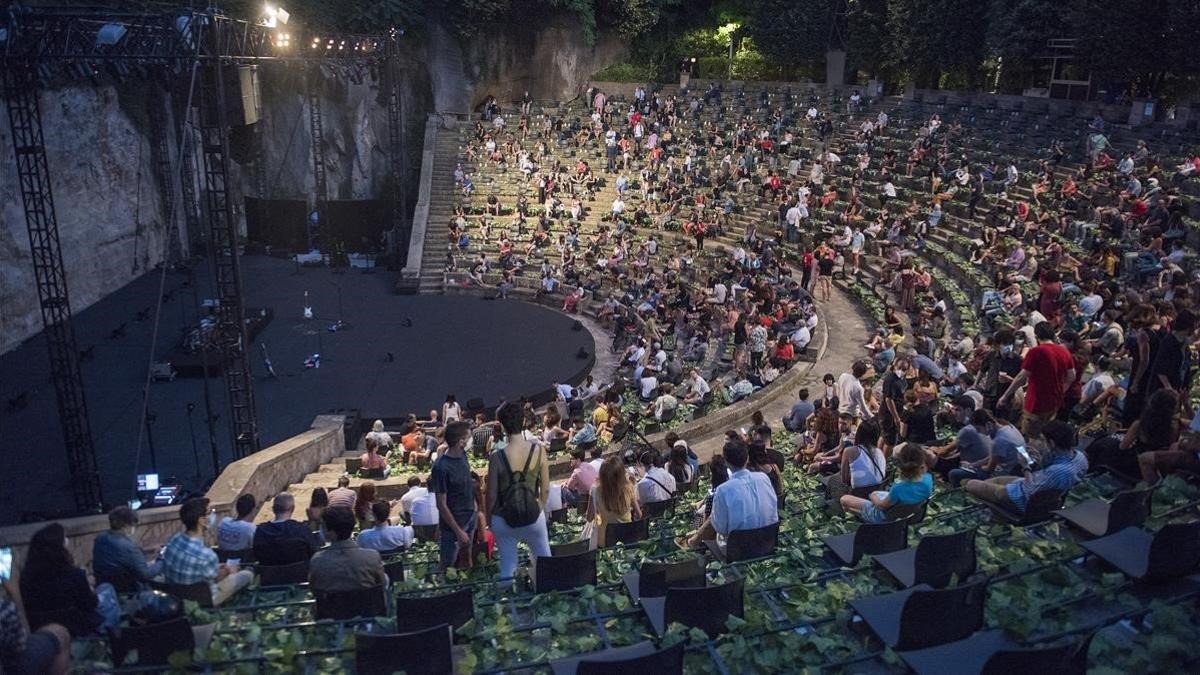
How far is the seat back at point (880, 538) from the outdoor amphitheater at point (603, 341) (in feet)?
0.09

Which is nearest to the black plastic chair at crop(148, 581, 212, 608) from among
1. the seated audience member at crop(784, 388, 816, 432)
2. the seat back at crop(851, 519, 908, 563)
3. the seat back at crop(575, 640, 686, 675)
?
the seat back at crop(575, 640, 686, 675)

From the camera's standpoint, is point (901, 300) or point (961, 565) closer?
point (961, 565)

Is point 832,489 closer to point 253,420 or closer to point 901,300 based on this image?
point 253,420

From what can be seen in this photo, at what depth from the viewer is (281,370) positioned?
21203 millimetres

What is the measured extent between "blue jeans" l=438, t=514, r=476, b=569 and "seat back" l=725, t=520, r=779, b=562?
2.01 metres

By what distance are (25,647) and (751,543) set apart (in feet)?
15.1

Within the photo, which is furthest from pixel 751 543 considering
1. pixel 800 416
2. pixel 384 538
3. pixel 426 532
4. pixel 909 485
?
pixel 800 416

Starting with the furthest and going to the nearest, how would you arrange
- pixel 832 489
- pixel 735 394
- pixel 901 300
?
pixel 901 300 < pixel 735 394 < pixel 832 489

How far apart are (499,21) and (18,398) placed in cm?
2578

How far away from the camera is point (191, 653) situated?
535 centimetres

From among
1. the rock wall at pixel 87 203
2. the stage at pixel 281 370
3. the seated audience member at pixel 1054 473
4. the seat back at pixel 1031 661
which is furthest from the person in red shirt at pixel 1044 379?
the rock wall at pixel 87 203

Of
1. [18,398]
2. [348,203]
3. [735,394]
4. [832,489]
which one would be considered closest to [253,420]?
[18,398]

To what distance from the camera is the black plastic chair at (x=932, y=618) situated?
191 inches

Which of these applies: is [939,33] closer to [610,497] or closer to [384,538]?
[610,497]
